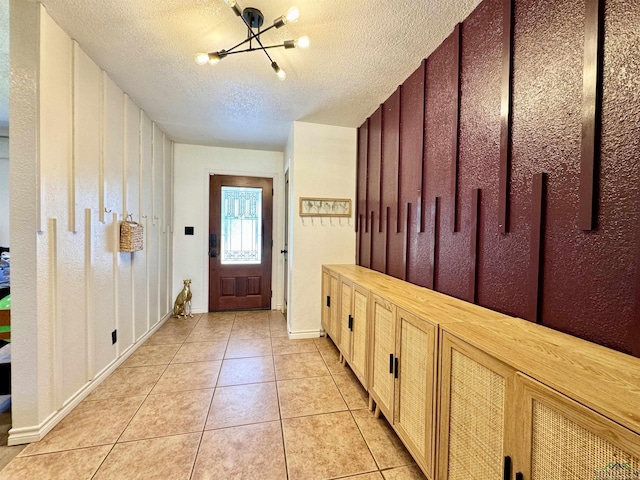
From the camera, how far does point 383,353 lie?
1674 mm

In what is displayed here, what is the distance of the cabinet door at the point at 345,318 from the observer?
228cm

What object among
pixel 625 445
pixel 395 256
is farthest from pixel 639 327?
pixel 395 256

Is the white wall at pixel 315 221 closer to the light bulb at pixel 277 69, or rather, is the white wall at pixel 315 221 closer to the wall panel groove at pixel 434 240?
the light bulb at pixel 277 69

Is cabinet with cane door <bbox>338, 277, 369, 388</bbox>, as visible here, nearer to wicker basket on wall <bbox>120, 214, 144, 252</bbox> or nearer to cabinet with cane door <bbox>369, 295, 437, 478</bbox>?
cabinet with cane door <bbox>369, 295, 437, 478</bbox>

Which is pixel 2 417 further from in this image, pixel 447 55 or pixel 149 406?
pixel 447 55

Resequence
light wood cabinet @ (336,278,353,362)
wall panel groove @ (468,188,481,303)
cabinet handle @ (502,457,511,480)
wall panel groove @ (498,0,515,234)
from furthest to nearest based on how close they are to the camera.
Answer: light wood cabinet @ (336,278,353,362), wall panel groove @ (468,188,481,303), wall panel groove @ (498,0,515,234), cabinet handle @ (502,457,511,480)

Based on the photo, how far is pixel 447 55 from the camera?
5.84ft

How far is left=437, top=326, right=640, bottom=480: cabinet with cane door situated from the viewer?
1.99 ft

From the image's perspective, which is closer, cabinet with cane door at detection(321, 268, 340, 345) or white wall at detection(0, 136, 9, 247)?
cabinet with cane door at detection(321, 268, 340, 345)

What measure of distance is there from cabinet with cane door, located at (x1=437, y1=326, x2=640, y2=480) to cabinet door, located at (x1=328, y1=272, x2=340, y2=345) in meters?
1.49

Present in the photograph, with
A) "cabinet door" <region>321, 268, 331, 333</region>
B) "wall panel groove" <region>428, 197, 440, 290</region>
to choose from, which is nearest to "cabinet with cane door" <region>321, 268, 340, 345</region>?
"cabinet door" <region>321, 268, 331, 333</region>

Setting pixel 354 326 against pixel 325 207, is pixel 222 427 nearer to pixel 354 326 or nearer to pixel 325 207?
pixel 354 326

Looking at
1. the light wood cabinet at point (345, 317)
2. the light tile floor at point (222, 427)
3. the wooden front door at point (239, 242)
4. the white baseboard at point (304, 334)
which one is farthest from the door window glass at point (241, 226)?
the light wood cabinet at point (345, 317)

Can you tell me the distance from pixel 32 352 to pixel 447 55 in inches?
127
